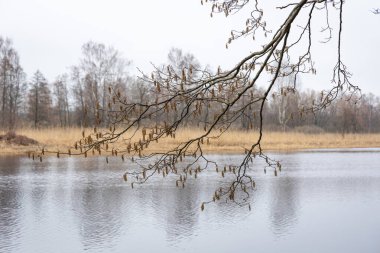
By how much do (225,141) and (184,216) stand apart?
58.8 ft

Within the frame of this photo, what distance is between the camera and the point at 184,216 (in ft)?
29.5

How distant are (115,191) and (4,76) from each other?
33.1 m

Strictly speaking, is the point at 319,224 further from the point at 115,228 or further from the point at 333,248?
the point at 115,228

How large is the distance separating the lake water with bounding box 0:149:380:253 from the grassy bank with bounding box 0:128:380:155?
9.05 meters

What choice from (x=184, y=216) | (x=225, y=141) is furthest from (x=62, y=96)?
(x=184, y=216)

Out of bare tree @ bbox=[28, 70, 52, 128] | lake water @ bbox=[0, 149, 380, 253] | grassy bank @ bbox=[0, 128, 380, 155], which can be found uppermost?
bare tree @ bbox=[28, 70, 52, 128]

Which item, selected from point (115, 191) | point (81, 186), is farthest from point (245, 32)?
point (81, 186)

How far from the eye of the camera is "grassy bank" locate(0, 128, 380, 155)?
2411cm

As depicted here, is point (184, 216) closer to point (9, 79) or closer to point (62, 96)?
point (9, 79)

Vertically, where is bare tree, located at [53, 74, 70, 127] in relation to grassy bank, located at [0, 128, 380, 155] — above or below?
above

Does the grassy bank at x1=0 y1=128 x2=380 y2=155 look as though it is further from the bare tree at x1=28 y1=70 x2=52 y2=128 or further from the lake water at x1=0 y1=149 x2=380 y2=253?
the bare tree at x1=28 y1=70 x2=52 y2=128

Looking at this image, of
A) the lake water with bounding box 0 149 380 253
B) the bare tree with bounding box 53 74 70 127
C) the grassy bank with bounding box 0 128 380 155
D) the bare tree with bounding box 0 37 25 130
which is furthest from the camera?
the bare tree with bounding box 53 74 70 127

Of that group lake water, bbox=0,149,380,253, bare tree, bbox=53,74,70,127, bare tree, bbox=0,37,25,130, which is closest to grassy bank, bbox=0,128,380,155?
lake water, bbox=0,149,380,253

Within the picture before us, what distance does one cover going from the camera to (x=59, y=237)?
7582 millimetres
